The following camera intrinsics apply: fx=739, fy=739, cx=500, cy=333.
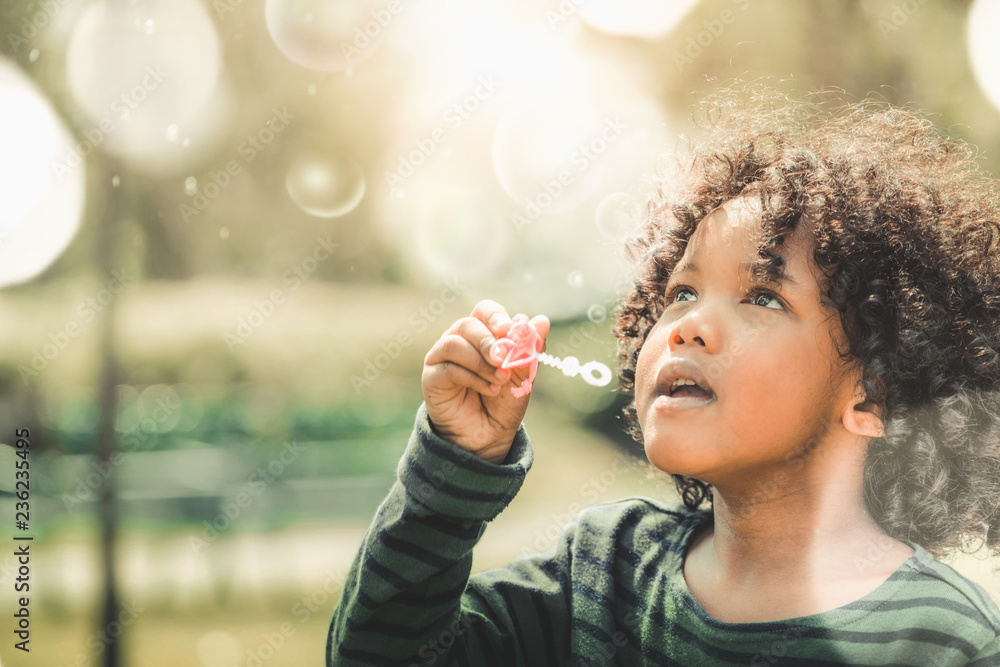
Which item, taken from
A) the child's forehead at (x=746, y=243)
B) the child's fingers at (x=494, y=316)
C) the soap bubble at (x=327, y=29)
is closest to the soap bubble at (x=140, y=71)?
the soap bubble at (x=327, y=29)

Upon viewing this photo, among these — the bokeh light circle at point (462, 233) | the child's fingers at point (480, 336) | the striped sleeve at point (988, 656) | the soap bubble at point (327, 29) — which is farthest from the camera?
the bokeh light circle at point (462, 233)

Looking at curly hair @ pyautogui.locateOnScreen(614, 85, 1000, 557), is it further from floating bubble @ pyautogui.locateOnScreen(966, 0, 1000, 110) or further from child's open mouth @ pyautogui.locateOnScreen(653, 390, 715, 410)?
floating bubble @ pyautogui.locateOnScreen(966, 0, 1000, 110)

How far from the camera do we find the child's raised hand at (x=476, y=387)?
863mm

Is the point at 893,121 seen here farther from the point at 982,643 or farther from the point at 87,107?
the point at 87,107

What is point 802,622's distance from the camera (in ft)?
2.68

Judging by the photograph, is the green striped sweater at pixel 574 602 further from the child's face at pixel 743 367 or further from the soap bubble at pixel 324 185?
the soap bubble at pixel 324 185

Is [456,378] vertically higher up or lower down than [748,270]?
lower down

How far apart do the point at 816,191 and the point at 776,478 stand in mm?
361

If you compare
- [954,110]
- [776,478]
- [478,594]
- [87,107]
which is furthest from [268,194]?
[954,110]

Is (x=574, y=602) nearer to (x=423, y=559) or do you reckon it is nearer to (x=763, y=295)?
(x=423, y=559)

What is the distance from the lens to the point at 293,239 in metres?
2.57

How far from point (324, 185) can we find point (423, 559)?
5.86ft

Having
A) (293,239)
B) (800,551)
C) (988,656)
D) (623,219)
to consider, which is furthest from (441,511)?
(293,239)

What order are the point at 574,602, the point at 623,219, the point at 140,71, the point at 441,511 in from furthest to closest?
the point at 140,71 → the point at 623,219 → the point at 574,602 → the point at 441,511
